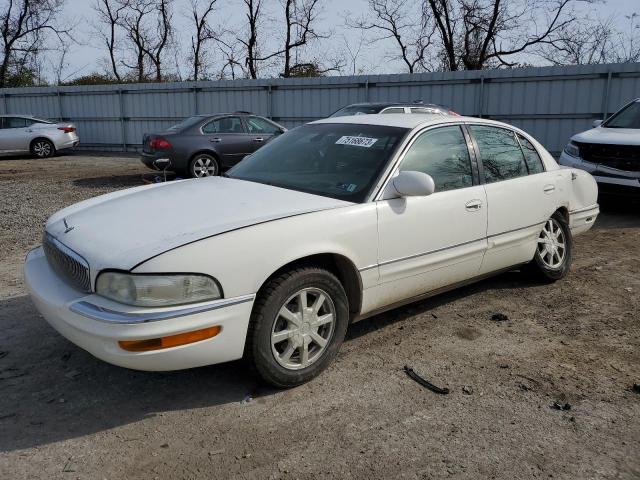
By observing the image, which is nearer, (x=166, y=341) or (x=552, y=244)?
(x=166, y=341)

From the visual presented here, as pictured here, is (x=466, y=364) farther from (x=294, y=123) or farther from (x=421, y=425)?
(x=294, y=123)

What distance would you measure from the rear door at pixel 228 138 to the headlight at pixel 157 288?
9322 mm

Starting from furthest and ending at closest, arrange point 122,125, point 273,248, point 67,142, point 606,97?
point 122,125, point 67,142, point 606,97, point 273,248

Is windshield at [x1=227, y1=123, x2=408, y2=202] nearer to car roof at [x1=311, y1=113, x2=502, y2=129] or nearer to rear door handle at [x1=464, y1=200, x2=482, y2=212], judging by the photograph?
car roof at [x1=311, y1=113, x2=502, y2=129]

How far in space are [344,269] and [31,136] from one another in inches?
673

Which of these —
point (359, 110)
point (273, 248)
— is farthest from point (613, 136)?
point (273, 248)

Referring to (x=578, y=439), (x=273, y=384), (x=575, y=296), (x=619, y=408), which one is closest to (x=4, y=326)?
(x=273, y=384)

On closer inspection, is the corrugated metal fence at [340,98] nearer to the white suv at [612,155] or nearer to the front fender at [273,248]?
the white suv at [612,155]

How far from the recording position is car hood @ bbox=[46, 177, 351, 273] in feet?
9.41

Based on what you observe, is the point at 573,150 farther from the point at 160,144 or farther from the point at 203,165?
the point at 160,144

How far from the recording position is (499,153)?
4.54m

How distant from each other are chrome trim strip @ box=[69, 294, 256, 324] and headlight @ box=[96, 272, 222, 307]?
4 cm

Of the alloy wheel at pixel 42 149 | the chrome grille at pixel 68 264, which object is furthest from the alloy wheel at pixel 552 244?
the alloy wheel at pixel 42 149

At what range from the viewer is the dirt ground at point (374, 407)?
261 centimetres
